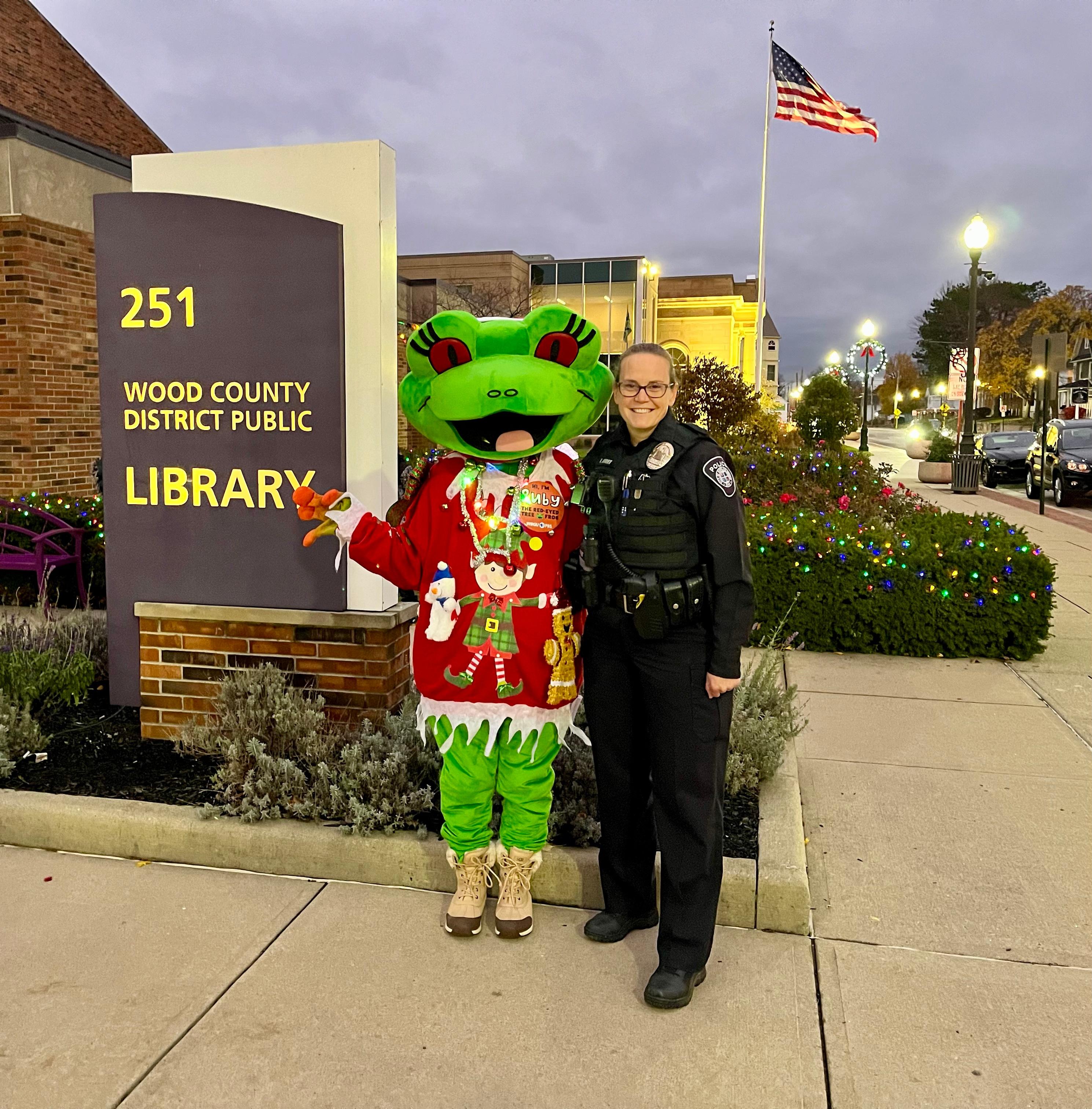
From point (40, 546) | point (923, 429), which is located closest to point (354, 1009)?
point (40, 546)

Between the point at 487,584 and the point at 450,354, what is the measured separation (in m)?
0.73

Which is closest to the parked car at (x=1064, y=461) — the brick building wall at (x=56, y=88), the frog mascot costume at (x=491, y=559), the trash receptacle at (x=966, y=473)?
the trash receptacle at (x=966, y=473)

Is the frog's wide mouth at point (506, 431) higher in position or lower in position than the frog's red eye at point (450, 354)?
lower

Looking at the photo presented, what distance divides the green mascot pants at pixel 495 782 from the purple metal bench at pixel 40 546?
4793 mm

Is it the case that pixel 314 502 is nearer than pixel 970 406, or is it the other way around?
pixel 314 502

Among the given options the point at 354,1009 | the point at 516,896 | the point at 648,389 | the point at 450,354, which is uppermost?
the point at 450,354

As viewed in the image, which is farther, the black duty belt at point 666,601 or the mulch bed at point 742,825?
the mulch bed at point 742,825

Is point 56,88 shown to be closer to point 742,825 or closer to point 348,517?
point 348,517

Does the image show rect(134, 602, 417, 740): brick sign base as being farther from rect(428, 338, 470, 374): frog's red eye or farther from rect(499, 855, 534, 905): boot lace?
rect(428, 338, 470, 374): frog's red eye

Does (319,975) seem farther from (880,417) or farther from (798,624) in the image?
(880,417)

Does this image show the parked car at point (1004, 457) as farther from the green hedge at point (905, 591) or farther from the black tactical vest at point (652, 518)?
the black tactical vest at point (652, 518)

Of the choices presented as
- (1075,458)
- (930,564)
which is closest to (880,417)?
(1075,458)

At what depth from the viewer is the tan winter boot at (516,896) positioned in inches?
121

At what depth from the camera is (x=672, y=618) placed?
8.75 feet
